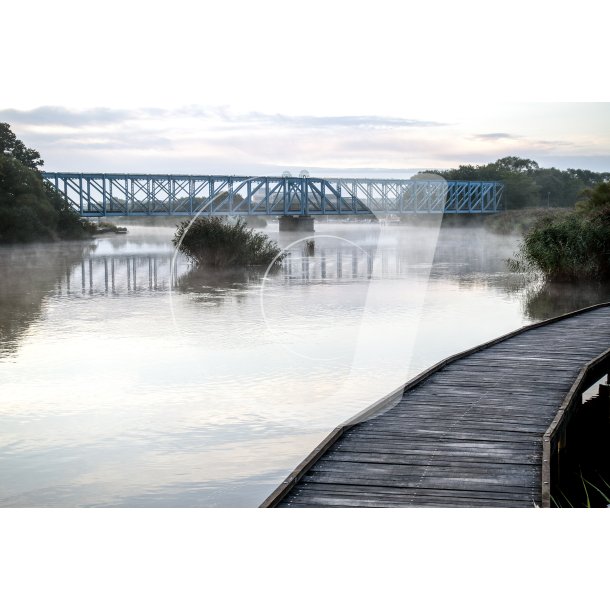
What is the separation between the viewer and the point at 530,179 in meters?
5.53

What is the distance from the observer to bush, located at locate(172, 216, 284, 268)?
14.3 meters

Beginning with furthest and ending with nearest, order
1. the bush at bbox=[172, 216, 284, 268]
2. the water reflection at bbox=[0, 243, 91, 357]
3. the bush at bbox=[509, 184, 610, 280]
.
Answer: the bush at bbox=[172, 216, 284, 268] → the bush at bbox=[509, 184, 610, 280] → the water reflection at bbox=[0, 243, 91, 357]

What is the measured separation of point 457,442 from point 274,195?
3.82 m

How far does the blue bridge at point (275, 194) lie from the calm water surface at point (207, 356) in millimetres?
315

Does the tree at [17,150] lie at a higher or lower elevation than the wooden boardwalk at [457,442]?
higher

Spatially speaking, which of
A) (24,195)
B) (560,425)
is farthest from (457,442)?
(24,195)

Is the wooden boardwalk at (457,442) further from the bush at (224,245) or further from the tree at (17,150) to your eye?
the bush at (224,245)

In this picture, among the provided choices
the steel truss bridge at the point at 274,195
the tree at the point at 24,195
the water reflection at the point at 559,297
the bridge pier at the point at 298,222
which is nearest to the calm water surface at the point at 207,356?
the water reflection at the point at 559,297

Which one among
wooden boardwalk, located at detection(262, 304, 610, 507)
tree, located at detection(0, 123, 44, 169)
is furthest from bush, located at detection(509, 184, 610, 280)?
tree, located at detection(0, 123, 44, 169)

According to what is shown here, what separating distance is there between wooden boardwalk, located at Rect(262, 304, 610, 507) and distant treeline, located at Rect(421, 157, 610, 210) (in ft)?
3.60

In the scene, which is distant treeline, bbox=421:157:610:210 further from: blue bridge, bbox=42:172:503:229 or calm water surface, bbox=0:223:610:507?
calm water surface, bbox=0:223:610:507

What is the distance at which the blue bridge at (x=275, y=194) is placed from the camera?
4656mm
